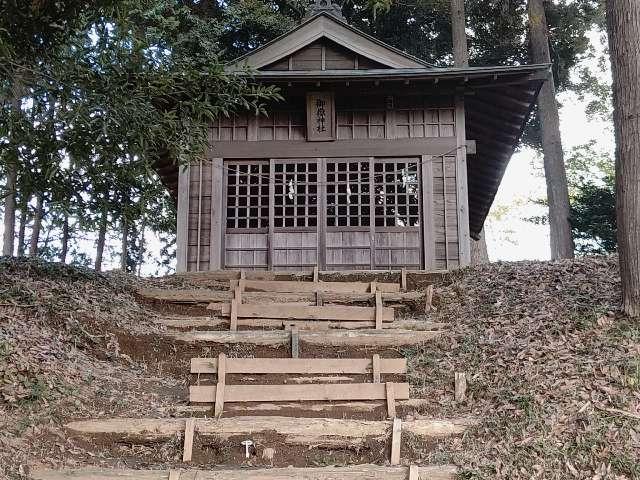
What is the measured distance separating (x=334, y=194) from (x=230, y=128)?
8.40ft

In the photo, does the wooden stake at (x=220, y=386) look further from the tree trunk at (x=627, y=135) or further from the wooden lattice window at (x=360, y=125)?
the wooden lattice window at (x=360, y=125)

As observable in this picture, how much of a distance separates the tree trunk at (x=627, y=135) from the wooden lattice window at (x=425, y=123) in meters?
5.39

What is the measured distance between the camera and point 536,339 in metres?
6.54

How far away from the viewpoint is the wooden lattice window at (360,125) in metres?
12.1

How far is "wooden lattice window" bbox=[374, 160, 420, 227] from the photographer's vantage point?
1195cm

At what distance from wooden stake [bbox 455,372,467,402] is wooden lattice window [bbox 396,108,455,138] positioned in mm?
6828

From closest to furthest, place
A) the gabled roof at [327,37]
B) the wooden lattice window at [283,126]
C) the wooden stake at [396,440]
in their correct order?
the wooden stake at [396,440] → the wooden lattice window at [283,126] → the gabled roof at [327,37]

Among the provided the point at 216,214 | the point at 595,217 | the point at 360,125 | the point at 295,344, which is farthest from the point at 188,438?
the point at 595,217

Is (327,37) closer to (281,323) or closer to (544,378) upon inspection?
(281,323)

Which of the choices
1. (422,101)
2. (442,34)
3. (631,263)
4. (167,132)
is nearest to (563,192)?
(422,101)

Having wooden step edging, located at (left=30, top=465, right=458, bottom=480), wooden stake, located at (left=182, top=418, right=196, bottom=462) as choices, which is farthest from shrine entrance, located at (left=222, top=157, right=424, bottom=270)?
wooden step edging, located at (left=30, top=465, right=458, bottom=480)

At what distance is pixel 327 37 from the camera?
12.7 m

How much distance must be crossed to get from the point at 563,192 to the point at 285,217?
9.71 meters

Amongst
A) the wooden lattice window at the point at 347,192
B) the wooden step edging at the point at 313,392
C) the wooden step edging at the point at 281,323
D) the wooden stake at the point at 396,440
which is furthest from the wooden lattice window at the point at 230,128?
the wooden stake at the point at 396,440
